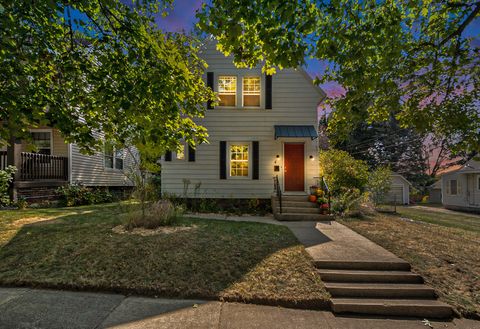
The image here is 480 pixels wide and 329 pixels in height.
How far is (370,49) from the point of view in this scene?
4.30m

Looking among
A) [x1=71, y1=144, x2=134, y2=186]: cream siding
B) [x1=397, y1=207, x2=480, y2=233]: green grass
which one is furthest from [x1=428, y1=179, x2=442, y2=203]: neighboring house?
[x1=71, y1=144, x2=134, y2=186]: cream siding

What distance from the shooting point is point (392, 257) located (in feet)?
16.8

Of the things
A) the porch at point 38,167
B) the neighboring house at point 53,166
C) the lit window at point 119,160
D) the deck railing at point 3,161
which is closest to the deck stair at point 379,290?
the neighboring house at point 53,166

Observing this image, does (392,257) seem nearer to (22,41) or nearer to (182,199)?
(22,41)

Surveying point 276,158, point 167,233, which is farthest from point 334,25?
point 276,158

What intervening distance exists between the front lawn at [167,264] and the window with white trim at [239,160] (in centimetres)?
562

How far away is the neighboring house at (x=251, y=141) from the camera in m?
11.8

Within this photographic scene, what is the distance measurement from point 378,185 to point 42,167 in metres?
18.1

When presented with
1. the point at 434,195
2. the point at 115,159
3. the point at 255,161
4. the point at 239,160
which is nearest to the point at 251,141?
the point at 255,161

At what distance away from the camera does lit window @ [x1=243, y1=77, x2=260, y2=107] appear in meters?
12.1

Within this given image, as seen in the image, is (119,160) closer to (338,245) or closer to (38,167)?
(38,167)

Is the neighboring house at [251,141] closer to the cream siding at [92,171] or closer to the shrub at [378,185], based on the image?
the cream siding at [92,171]

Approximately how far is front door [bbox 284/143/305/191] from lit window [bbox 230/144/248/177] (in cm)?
190

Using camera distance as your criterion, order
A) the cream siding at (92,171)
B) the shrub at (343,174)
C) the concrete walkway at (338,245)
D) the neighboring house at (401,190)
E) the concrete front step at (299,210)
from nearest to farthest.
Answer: the concrete walkway at (338,245)
the concrete front step at (299,210)
the shrub at (343,174)
the cream siding at (92,171)
the neighboring house at (401,190)
